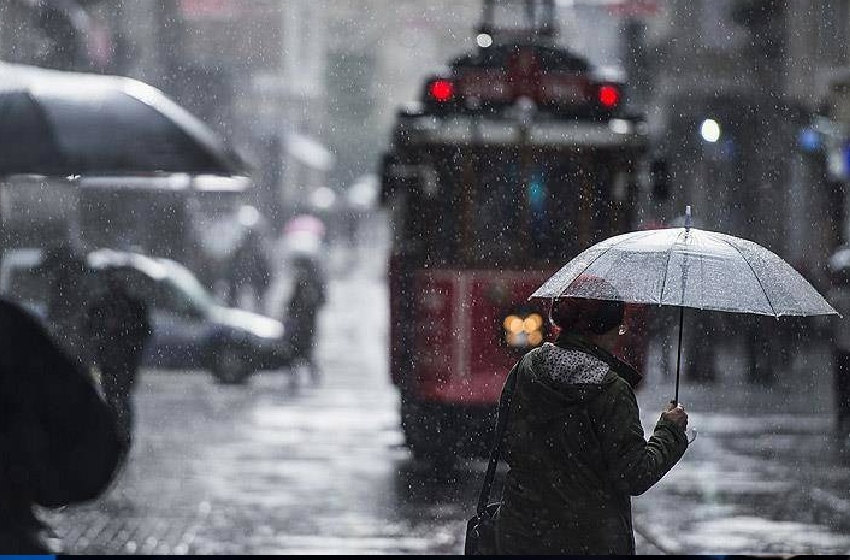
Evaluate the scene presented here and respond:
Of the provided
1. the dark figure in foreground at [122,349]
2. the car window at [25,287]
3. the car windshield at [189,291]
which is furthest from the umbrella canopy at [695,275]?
the car windshield at [189,291]

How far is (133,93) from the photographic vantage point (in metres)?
9.17

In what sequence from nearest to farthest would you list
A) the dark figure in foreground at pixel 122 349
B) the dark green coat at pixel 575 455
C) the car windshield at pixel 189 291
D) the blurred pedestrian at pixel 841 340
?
the dark green coat at pixel 575 455 < the dark figure in foreground at pixel 122 349 < the blurred pedestrian at pixel 841 340 < the car windshield at pixel 189 291

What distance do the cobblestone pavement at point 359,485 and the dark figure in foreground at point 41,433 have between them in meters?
5.84

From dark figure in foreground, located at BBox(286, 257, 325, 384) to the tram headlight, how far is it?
329 inches

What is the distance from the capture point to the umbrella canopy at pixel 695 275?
5.77 meters

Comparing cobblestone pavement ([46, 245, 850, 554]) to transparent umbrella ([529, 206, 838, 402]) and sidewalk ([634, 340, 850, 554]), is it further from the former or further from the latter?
transparent umbrella ([529, 206, 838, 402])

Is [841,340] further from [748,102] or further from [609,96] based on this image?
[748,102]

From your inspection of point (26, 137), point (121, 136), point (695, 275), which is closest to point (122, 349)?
point (121, 136)

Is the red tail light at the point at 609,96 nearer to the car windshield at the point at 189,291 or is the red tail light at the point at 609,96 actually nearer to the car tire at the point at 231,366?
the car tire at the point at 231,366

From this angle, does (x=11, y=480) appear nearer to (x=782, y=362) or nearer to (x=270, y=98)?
(x=782, y=362)

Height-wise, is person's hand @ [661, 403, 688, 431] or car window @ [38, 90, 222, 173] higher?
car window @ [38, 90, 222, 173]

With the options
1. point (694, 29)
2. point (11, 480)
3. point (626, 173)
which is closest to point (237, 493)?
point (626, 173)

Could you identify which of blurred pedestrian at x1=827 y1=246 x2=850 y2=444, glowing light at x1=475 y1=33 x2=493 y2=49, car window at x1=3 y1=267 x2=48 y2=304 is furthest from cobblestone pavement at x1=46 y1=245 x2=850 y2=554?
glowing light at x1=475 y1=33 x2=493 y2=49

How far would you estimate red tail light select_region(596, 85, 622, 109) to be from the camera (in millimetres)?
13406
